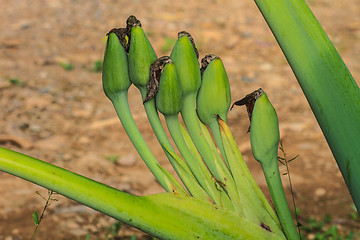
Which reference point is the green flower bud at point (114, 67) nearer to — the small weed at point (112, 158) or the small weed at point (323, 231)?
the small weed at point (323, 231)

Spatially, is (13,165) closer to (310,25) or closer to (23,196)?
(310,25)

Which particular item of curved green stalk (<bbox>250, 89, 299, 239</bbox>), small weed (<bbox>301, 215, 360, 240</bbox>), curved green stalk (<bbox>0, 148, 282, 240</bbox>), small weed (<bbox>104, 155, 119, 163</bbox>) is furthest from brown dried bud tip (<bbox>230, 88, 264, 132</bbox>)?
small weed (<bbox>104, 155, 119, 163</bbox>)

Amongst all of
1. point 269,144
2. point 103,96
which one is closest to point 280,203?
point 269,144

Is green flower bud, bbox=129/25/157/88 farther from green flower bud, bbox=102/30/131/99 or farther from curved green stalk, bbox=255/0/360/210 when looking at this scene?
curved green stalk, bbox=255/0/360/210

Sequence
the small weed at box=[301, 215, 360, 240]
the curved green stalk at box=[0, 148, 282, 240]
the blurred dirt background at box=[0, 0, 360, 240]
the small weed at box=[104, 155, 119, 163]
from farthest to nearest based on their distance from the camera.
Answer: the small weed at box=[104, 155, 119, 163] → the blurred dirt background at box=[0, 0, 360, 240] → the small weed at box=[301, 215, 360, 240] → the curved green stalk at box=[0, 148, 282, 240]

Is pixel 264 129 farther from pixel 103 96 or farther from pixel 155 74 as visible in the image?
pixel 103 96

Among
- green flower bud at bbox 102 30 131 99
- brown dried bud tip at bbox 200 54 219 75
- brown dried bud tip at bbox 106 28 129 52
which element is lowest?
green flower bud at bbox 102 30 131 99

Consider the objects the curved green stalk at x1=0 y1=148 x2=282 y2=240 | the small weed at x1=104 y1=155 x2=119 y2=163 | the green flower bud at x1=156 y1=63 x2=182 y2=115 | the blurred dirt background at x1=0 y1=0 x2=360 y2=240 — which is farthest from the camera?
the small weed at x1=104 y1=155 x2=119 y2=163
